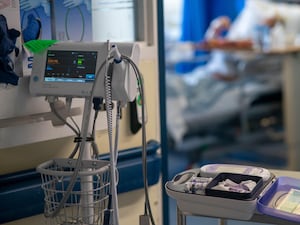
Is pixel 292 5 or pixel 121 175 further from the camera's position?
pixel 292 5

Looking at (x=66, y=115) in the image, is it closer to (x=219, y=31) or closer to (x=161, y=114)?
(x=161, y=114)

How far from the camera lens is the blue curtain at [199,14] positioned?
4002 millimetres

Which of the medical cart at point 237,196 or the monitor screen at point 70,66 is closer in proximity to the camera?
the medical cart at point 237,196

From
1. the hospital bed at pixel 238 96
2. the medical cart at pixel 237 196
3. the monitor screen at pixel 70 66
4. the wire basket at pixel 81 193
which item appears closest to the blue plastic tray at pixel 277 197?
the medical cart at pixel 237 196

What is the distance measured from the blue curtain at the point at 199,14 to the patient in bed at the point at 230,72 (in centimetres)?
6

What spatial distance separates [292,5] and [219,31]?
0.65 m

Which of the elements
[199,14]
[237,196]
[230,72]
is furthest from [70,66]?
[230,72]

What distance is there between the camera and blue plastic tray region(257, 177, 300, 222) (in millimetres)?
1199

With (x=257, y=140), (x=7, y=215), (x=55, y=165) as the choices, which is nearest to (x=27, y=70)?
(x=55, y=165)

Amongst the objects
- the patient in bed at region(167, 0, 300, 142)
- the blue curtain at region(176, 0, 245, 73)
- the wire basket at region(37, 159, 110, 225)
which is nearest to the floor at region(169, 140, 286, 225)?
the patient in bed at region(167, 0, 300, 142)

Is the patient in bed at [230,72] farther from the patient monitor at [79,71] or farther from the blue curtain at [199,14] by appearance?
the patient monitor at [79,71]

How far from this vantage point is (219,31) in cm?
419

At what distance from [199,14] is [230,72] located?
0.53 metres

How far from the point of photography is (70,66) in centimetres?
142
